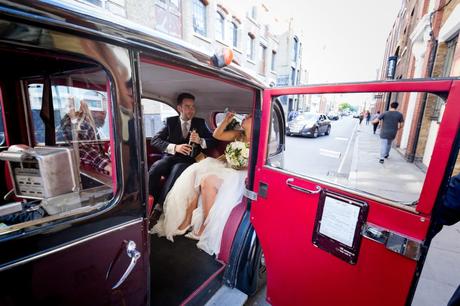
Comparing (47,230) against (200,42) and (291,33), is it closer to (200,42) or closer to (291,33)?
(200,42)

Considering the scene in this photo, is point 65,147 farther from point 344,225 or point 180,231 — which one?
point 344,225

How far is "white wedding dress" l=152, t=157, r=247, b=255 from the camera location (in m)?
2.25

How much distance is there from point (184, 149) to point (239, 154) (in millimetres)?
839

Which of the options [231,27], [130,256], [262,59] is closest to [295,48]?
[262,59]

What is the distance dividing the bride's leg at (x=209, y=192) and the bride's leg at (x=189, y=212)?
0.16 m

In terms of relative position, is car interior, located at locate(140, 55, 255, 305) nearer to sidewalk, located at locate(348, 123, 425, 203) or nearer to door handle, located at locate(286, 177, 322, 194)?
door handle, located at locate(286, 177, 322, 194)

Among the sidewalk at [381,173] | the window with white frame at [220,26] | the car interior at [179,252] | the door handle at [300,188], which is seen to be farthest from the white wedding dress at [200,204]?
the window with white frame at [220,26]

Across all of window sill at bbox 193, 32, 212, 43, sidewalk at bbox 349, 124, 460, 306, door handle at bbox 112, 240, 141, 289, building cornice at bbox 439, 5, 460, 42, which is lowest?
sidewalk at bbox 349, 124, 460, 306

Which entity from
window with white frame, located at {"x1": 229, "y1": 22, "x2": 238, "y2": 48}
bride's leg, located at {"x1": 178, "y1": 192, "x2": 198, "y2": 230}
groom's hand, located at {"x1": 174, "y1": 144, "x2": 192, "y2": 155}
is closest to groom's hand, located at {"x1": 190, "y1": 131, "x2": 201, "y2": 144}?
groom's hand, located at {"x1": 174, "y1": 144, "x2": 192, "y2": 155}

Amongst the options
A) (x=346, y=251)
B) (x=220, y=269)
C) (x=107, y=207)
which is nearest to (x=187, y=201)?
(x=220, y=269)

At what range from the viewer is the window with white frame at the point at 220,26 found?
12883 mm

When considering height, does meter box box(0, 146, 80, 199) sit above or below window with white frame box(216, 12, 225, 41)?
below

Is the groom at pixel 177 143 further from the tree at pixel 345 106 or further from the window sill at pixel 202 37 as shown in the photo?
the tree at pixel 345 106

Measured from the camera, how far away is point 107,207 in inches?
39.1
